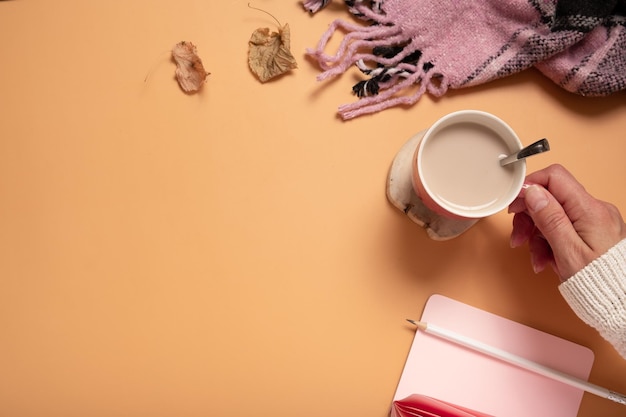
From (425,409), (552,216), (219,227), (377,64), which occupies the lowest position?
(425,409)

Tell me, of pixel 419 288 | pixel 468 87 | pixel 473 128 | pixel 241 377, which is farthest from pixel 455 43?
pixel 241 377

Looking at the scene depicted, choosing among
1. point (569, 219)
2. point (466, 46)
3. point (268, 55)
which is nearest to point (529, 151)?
point (569, 219)

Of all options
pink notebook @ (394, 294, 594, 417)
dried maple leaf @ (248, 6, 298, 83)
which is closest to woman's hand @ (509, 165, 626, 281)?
pink notebook @ (394, 294, 594, 417)

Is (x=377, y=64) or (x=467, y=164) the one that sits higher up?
(x=377, y=64)

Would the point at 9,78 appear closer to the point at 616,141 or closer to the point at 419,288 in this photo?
the point at 419,288

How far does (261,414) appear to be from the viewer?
0.66 metres

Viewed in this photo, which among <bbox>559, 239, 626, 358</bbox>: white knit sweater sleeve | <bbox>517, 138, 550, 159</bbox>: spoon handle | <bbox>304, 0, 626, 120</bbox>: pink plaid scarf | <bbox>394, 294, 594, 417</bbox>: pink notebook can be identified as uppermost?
Result: <bbox>304, 0, 626, 120</bbox>: pink plaid scarf

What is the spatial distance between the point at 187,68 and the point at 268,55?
0.11 m

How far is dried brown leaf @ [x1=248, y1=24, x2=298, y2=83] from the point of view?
67cm

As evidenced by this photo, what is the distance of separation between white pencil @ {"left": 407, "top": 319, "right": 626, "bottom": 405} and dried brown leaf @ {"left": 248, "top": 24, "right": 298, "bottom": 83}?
14.1 inches

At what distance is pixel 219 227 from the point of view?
2.20 feet

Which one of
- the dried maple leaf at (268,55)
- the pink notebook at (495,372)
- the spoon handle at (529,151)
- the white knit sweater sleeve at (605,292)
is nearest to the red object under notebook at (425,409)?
the pink notebook at (495,372)

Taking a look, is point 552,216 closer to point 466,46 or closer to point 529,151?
point 529,151

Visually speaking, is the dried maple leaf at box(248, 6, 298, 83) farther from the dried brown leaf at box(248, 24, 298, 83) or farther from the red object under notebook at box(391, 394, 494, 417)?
the red object under notebook at box(391, 394, 494, 417)
